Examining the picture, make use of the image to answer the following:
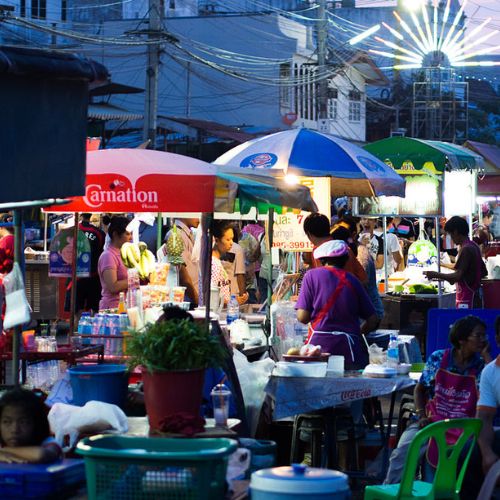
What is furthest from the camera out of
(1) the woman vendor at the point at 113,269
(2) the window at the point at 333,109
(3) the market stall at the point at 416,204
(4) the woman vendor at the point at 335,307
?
(2) the window at the point at 333,109

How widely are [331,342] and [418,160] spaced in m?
8.65

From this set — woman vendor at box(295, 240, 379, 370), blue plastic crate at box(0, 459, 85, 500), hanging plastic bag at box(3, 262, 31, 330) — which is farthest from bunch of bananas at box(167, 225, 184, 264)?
blue plastic crate at box(0, 459, 85, 500)

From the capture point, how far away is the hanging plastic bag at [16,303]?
5.45m

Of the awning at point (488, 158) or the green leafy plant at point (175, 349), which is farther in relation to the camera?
the awning at point (488, 158)

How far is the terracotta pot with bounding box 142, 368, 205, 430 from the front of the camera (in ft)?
19.1

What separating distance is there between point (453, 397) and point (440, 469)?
3.32 feet

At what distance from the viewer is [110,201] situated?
933 cm

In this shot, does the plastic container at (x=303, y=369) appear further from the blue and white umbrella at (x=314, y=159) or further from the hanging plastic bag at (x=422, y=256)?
the hanging plastic bag at (x=422, y=256)

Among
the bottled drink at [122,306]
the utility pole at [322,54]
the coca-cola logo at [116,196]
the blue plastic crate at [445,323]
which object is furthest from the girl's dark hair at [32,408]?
the utility pole at [322,54]

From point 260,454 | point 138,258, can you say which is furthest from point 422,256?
point 260,454

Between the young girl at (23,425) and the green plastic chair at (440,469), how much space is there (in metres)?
2.04

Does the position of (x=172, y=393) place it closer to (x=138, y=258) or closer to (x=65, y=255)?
(x=138, y=258)

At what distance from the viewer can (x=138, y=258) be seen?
Answer: 40.5 feet

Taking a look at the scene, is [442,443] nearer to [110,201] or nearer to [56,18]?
[110,201]
